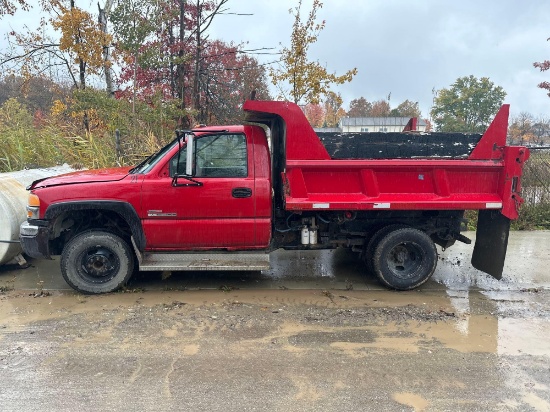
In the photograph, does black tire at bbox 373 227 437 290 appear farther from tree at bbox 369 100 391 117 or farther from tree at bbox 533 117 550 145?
tree at bbox 369 100 391 117

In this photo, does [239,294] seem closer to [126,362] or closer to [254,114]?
[126,362]

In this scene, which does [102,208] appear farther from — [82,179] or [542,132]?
[542,132]

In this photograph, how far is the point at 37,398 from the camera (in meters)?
3.24

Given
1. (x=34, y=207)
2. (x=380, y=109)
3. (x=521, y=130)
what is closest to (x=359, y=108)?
(x=380, y=109)

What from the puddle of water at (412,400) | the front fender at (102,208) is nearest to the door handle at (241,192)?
the front fender at (102,208)

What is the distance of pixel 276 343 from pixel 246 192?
1.93 metres

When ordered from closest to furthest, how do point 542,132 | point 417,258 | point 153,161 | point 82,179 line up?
point 82,179
point 153,161
point 417,258
point 542,132

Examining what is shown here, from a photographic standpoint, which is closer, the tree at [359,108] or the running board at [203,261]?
the running board at [203,261]

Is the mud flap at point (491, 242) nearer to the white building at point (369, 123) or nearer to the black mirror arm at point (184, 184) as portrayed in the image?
the black mirror arm at point (184, 184)

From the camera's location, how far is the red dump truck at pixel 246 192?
526 cm

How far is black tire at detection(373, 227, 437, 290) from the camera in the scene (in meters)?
5.62

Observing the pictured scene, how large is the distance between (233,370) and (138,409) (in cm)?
83

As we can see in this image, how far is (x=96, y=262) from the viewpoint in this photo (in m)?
5.45

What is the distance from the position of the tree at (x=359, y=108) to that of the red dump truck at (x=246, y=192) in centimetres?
6554
